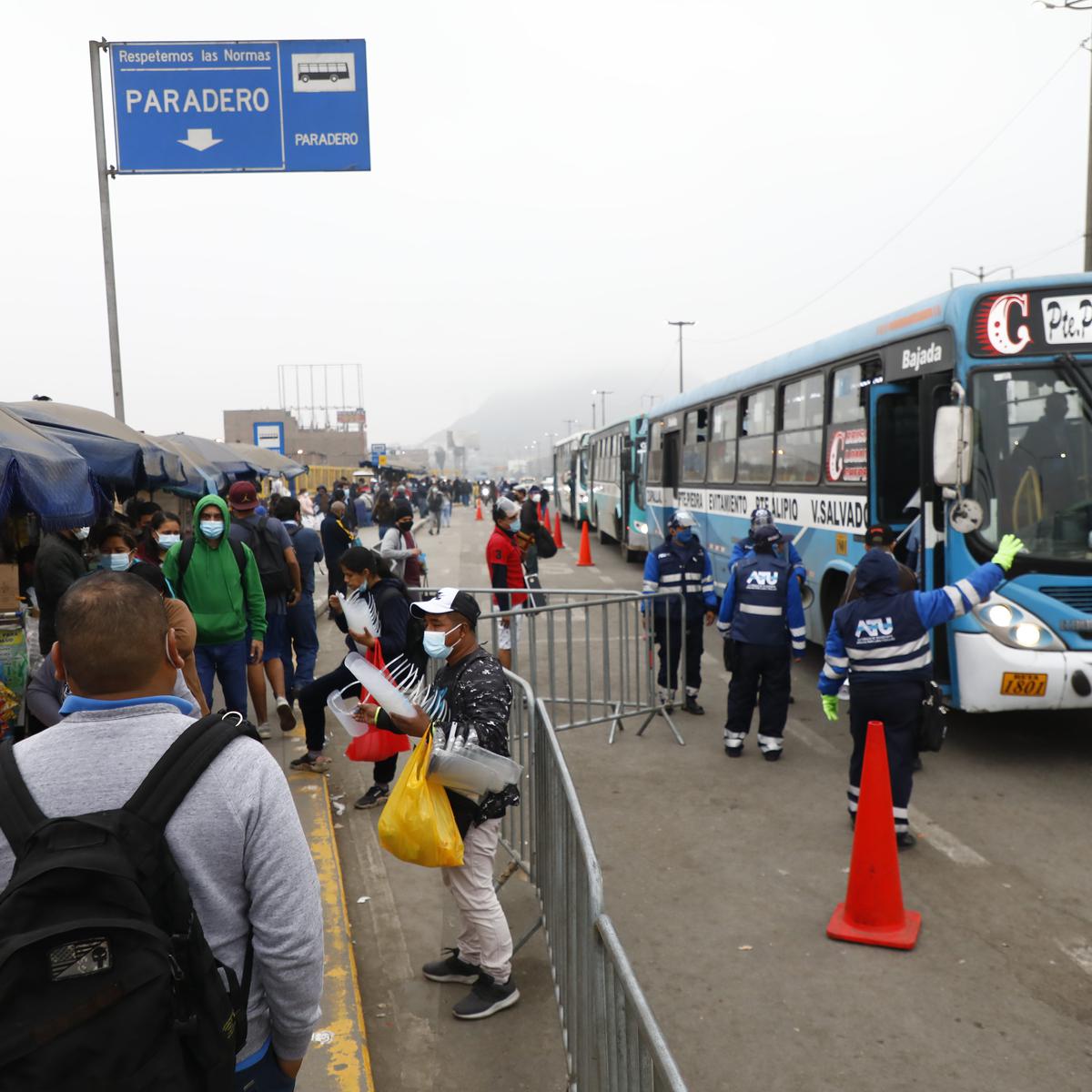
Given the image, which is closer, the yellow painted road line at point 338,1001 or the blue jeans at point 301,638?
the yellow painted road line at point 338,1001

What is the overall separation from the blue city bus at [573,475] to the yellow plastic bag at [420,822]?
26.1m

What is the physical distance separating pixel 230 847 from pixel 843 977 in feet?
11.1

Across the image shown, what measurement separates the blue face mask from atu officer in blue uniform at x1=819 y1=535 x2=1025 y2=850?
274 cm

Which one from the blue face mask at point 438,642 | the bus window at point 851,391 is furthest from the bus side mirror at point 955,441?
the blue face mask at point 438,642

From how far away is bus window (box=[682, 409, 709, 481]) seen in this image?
14.6m

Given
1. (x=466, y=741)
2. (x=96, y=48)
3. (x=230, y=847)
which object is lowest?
(x=466, y=741)

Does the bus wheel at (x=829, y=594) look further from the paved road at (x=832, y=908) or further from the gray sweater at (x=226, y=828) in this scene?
the gray sweater at (x=226, y=828)

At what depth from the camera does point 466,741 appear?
3973 mm

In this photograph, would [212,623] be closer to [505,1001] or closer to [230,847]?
[505,1001]

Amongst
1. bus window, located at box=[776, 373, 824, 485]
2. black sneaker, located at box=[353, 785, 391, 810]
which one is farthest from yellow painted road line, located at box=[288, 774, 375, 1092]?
bus window, located at box=[776, 373, 824, 485]

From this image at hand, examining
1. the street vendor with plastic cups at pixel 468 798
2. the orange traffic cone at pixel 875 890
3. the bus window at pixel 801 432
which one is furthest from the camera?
the bus window at pixel 801 432

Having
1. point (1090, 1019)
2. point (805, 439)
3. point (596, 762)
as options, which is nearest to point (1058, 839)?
point (1090, 1019)

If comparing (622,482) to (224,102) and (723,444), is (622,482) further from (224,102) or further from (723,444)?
(224,102)

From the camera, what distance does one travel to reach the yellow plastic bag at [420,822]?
12.5 ft
